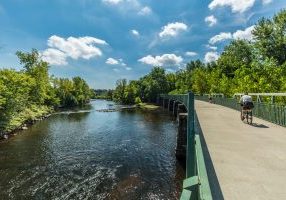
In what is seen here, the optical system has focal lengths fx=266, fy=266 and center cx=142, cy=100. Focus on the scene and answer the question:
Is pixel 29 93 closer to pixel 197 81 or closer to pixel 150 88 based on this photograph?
pixel 197 81

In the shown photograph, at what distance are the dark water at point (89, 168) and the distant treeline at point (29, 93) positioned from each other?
4.56 m

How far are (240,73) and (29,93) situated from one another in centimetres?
4093

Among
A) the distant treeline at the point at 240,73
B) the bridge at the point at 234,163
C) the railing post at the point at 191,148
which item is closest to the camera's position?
the bridge at the point at 234,163

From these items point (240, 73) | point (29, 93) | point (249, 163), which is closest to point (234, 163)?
point (249, 163)

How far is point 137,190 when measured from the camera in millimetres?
14844

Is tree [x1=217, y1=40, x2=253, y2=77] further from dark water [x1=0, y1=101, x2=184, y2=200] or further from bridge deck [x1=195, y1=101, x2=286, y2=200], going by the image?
bridge deck [x1=195, y1=101, x2=286, y2=200]

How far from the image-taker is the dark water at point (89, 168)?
14703 mm

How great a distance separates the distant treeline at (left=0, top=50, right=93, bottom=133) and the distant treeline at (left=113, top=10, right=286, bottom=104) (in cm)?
2797

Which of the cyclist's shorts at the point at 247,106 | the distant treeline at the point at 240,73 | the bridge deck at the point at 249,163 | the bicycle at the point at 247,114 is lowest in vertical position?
the bridge deck at the point at 249,163

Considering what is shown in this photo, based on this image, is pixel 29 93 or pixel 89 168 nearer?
pixel 89 168

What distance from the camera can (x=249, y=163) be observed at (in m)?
6.89

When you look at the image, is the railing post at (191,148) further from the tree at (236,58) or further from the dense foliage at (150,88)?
the dense foliage at (150,88)

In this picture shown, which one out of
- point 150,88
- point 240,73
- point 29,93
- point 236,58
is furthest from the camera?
point 150,88

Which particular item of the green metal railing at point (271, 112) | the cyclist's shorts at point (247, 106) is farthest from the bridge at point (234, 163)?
the cyclist's shorts at point (247, 106)
